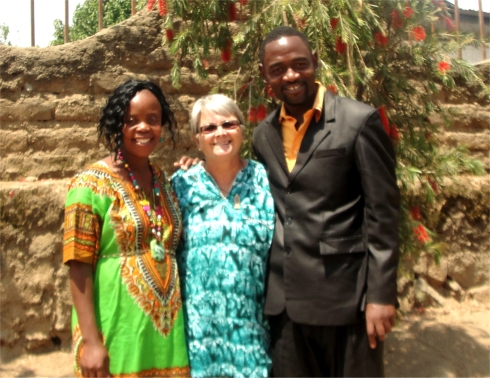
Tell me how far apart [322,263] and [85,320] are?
87 cm

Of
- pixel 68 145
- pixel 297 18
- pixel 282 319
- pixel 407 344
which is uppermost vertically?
pixel 297 18

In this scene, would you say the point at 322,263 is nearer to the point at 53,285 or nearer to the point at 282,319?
the point at 282,319

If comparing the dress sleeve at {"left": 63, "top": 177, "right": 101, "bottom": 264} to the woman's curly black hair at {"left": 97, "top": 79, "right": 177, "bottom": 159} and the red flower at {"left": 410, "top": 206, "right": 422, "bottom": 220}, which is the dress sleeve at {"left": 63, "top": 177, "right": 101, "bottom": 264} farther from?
the red flower at {"left": 410, "top": 206, "right": 422, "bottom": 220}

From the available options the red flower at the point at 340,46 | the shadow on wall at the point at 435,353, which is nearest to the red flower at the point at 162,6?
the red flower at the point at 340,46

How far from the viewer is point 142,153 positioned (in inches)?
79.5

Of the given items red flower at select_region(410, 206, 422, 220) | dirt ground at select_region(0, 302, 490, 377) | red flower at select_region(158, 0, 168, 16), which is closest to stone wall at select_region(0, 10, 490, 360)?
dirt ground at select_region(0, 302, 490, 377)

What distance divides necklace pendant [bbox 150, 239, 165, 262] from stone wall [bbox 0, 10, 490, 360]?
162 cm

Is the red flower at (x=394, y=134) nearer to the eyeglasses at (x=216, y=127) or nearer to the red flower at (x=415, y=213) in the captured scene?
the red flower at (x=415, y=213)

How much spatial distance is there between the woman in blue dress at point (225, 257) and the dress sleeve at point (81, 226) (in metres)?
0.39

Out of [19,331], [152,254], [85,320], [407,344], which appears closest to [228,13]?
[152,254]

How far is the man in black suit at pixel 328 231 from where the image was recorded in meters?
1.88

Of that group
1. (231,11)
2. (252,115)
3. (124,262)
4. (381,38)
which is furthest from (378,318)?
(231,11)

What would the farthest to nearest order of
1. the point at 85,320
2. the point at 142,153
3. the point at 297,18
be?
the point at 297,18 < the point at 142,153 < the point at 85,320

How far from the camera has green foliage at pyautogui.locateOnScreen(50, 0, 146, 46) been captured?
620 cm
